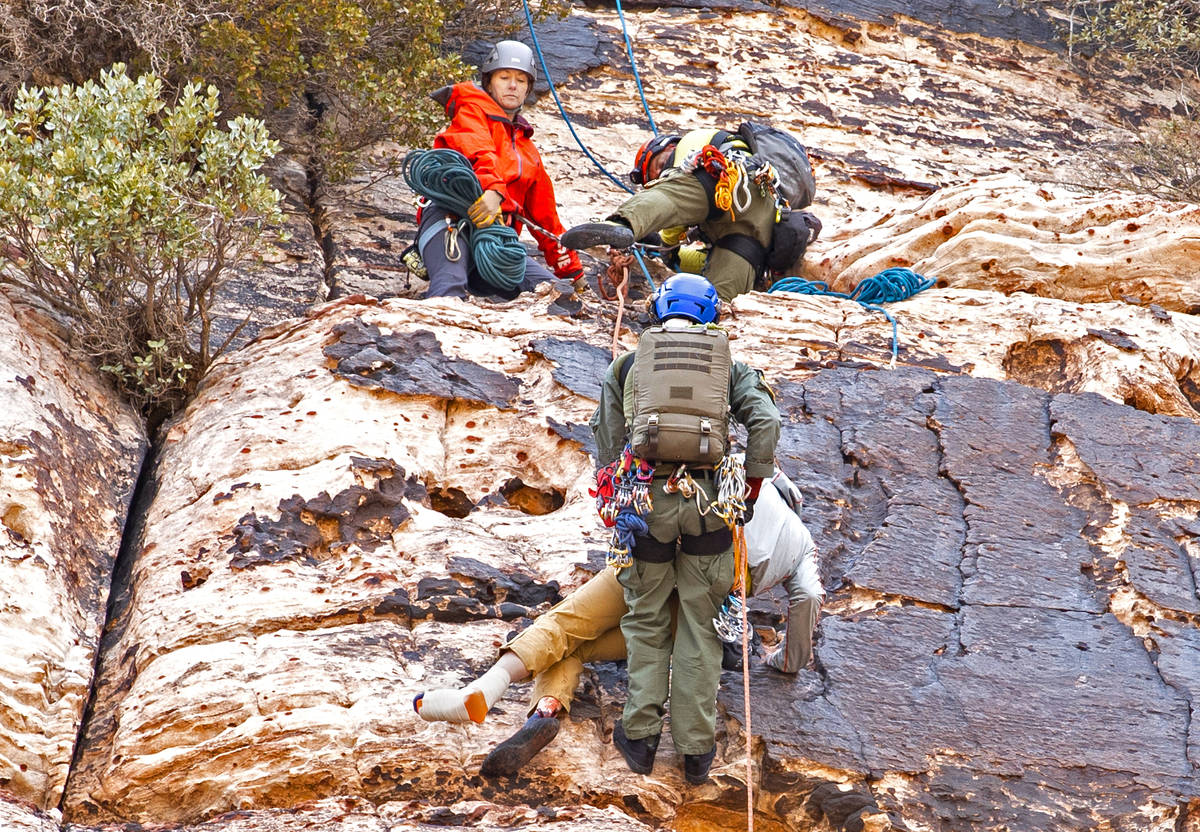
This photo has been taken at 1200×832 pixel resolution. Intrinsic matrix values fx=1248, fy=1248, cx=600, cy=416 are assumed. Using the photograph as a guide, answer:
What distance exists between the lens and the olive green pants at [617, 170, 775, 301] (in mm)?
7523

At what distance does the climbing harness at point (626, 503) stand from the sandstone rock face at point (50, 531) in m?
2.37

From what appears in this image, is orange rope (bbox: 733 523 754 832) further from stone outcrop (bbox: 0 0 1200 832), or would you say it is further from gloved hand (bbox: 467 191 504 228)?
gloved hand (bbox: 467 191 504 228)

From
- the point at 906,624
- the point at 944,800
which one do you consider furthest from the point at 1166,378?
the point at 944,800

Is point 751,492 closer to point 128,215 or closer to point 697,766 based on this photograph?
point 697,766

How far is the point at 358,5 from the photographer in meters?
9.58

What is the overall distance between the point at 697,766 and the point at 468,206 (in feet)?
13.8

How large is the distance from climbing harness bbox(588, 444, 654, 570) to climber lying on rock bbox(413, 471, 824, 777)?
0.84 ft

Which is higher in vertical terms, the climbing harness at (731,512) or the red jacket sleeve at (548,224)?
the red jacket sleeve at (548,224)

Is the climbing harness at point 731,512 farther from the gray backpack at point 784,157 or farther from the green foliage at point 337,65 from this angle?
the green foliage at point 337,65

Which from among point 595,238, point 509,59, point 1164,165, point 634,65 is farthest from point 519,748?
point 1164,165

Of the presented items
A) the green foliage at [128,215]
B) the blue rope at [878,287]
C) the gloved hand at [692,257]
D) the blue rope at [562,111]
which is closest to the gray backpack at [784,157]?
the blue rope at [878,287]

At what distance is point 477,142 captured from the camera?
8141 millimetres

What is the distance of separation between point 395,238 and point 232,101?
165 centimetres

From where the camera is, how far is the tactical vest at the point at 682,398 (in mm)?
4824
